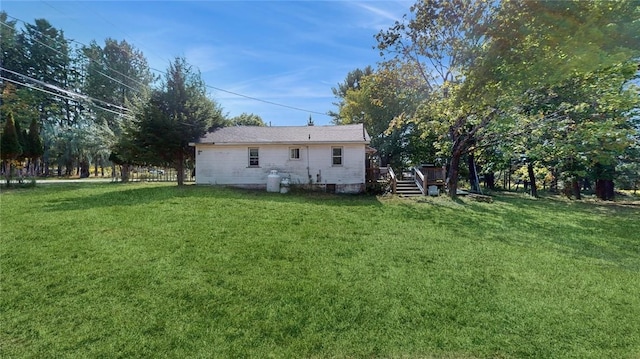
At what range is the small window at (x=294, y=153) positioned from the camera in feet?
53.0

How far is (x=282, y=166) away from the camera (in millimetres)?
16156

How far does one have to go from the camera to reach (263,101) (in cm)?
2519

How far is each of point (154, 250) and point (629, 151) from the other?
21.9 m

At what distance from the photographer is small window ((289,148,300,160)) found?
53.0 ft

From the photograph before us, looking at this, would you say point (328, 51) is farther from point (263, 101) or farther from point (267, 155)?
point (263, 101)

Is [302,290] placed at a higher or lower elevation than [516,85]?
lower

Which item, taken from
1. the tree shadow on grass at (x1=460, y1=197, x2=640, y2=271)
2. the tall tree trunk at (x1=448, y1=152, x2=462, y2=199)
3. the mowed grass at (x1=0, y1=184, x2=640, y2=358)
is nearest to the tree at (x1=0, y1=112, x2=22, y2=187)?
the mowed grass at (x1=0, y1=184, x2=640, y2=358)

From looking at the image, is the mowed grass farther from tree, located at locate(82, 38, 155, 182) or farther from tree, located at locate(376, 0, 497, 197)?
tree, located at locate(82, 38, 155, 182)

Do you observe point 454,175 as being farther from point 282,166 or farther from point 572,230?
point 282,166

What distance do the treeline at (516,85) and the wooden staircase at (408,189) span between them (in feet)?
5.79

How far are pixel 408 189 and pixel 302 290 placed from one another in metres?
13.5

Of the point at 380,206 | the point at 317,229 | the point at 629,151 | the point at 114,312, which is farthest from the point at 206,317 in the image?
the point at 629,151

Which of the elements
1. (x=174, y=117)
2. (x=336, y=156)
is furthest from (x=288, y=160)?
(x=174, y=117)

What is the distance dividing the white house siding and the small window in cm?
15
